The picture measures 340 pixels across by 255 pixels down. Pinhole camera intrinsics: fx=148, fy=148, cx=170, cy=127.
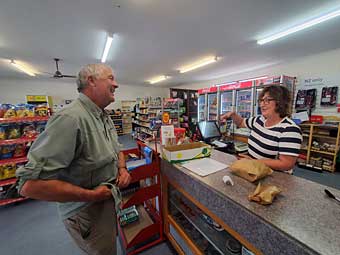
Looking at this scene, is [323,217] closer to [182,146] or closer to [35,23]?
[182,146]

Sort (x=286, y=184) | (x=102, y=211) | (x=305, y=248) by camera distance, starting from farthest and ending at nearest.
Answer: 1. (x=102, y=211)
2. (x=286, y=184)
3. (x=305, y=248)

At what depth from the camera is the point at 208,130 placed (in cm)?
273

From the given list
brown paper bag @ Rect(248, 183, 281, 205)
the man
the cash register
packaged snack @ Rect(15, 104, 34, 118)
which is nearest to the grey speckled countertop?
brown paper bag @ Rect(248, 183, 281, 205)

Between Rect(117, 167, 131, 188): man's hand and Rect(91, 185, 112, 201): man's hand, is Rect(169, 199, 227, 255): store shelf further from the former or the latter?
Rect(91, 185, 112, 201): man's hand

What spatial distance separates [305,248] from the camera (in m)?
0.51

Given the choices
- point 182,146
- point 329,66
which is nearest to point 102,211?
point 182,146

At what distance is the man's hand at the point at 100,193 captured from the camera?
895 mm

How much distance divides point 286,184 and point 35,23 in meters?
4.14

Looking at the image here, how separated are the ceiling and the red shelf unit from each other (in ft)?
7.45

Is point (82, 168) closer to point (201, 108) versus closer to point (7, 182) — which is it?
point (7, 182)

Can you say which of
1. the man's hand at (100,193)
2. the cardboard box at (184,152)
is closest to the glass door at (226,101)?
the cardboard box at (184,152)

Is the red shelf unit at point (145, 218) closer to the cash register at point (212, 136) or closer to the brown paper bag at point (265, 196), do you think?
the brown paper bag at point (265, 196)

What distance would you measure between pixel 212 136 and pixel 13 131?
11.1 feet

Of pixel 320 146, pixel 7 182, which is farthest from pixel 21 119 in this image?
pixel 320 146
